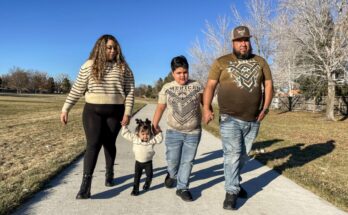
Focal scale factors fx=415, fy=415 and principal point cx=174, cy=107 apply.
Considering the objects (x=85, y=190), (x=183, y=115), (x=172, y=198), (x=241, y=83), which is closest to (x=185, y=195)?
(x=172, y=198)

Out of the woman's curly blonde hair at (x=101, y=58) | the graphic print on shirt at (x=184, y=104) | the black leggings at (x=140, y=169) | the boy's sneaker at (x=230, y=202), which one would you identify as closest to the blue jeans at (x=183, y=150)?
the graphic print on shirt at (x=184, y=104)

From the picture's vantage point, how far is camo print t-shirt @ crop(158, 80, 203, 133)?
5277 mm

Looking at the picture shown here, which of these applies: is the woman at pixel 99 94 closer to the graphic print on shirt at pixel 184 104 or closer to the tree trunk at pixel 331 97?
the graphic print on shirt at pixel 184 104

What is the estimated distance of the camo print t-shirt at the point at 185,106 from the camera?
17.3 ft

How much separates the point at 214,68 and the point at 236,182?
139cm

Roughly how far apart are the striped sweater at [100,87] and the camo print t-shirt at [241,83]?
1190 mm

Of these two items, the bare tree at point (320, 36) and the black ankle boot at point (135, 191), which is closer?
the black ankle boot at point (135, 191)

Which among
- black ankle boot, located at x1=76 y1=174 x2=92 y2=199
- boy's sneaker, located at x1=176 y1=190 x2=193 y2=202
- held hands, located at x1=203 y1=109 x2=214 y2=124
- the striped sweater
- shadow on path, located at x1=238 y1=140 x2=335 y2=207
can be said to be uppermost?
the striped sweater

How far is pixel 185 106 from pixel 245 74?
888 mm

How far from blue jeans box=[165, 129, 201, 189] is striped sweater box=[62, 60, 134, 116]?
680 mm

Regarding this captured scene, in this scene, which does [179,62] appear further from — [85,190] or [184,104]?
[85,190]

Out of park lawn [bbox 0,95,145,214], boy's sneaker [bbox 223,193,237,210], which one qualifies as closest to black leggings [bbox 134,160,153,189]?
boy's sneaker [bbox 223,193,237,210]

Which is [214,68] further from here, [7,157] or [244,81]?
[7,157]

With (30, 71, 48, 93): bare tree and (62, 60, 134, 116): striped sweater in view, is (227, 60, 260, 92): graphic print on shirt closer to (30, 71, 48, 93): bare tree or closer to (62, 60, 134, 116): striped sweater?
(62, 60, 134, 116): striped sweater
